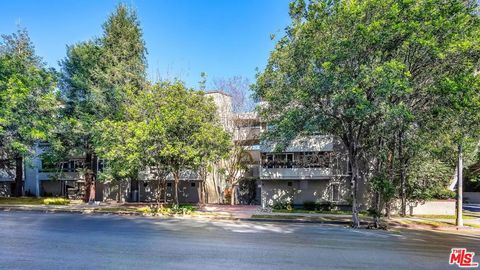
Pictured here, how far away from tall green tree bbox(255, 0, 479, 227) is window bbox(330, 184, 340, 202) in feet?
31.9

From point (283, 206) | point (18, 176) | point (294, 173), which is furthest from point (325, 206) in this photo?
point (18, 176)

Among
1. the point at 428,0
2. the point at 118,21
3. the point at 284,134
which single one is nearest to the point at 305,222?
the point at 284,134

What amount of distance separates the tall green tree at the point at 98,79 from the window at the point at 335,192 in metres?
18.7

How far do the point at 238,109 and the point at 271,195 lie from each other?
8.43 m

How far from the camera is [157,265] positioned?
8.45 meters

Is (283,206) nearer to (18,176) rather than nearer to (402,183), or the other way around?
(402,183)

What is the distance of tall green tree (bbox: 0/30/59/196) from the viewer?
28062mm

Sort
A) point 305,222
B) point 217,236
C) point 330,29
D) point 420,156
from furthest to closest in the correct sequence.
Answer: point 420,156 < point 305,222 < point 330,29 < point 217,236

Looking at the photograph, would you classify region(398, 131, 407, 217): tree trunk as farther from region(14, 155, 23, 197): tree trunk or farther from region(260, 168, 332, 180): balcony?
region(14, 155, 23, 197): tree trunk

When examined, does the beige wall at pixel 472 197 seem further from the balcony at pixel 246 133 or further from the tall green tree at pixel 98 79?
the tall green tree at pixel 98 79

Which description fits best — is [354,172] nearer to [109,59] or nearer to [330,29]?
[330,29]

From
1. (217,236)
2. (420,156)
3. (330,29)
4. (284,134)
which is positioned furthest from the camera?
(420,156)

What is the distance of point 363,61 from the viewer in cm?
1678

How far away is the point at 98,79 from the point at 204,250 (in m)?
25.8
